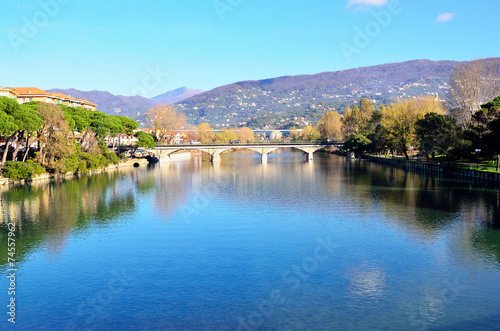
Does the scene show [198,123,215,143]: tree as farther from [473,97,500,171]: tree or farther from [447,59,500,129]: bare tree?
[473,97,500,171]: tree

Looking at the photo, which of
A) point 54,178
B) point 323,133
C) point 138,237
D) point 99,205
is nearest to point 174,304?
point 138,237

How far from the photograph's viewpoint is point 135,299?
70.9 ft

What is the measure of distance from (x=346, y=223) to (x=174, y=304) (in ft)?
67.1

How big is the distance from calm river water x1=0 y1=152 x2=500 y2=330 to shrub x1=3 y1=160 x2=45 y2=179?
588 inches

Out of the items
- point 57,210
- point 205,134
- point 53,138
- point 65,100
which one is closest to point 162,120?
point 65,100

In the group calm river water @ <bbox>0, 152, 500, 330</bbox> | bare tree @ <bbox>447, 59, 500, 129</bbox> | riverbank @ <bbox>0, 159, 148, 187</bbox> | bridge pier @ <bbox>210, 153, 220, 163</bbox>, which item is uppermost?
bare tree @ <bbox>447, 59, 500, 129</bbox>

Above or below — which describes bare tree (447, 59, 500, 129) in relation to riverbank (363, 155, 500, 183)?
above

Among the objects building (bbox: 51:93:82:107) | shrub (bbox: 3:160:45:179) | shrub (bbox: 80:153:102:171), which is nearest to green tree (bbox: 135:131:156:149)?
building (bbox: 51:93:82:107)

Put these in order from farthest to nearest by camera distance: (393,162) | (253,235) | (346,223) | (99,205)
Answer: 1. (393,162)
2. (99,205)
3. (346,223)
4. (253,235)

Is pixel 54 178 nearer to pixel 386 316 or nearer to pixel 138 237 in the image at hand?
pixel 138 237

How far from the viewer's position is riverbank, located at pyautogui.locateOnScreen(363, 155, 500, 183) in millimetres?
62322

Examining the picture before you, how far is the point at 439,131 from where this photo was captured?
74.5 metres

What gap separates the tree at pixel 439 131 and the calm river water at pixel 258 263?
23739 millimetres

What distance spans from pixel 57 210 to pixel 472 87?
81.9 metres
